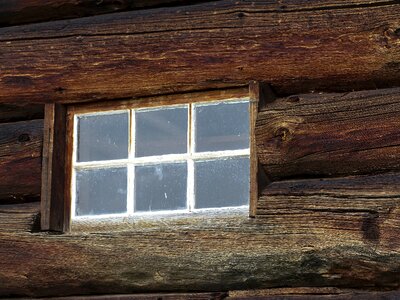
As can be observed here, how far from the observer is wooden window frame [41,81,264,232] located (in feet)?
13.8

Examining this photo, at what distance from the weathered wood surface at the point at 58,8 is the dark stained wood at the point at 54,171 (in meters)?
0.41

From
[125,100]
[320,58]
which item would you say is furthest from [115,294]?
[320,58]

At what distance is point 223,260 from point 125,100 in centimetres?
83

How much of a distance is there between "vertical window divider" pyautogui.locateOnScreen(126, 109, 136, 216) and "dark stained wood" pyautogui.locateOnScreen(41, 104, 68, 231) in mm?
267

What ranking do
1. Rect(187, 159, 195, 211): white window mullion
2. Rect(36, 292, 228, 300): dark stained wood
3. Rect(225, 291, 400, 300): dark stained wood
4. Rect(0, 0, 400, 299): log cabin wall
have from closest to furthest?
Rect(225, 291, 400, 300): dark stained wood → Rect(0, 0, 400, 299): log cabin wall → Rect(36, 292, 228, 300): dark stained wood → Rect(187, 159, 195, 211): white window mullion

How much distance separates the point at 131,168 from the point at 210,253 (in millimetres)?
565

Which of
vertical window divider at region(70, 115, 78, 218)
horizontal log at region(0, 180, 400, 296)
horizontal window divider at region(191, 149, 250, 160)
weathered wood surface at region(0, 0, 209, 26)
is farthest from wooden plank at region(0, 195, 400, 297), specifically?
weathered wood surface at region(0, 0, 209, 26)

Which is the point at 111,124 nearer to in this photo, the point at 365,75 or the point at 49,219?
the point at 49,219

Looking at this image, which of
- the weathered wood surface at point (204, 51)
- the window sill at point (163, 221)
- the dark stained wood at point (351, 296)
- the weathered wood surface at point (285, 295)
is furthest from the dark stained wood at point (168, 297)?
the weathered wood surface at point (204, 51)

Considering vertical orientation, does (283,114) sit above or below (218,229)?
above

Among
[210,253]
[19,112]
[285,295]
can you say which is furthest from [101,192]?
[285,295]

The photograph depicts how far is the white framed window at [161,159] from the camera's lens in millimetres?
4102

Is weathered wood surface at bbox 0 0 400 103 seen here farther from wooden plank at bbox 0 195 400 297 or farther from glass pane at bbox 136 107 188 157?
wooden plank at bbox 0 195 400 297

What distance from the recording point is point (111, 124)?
437 cm
